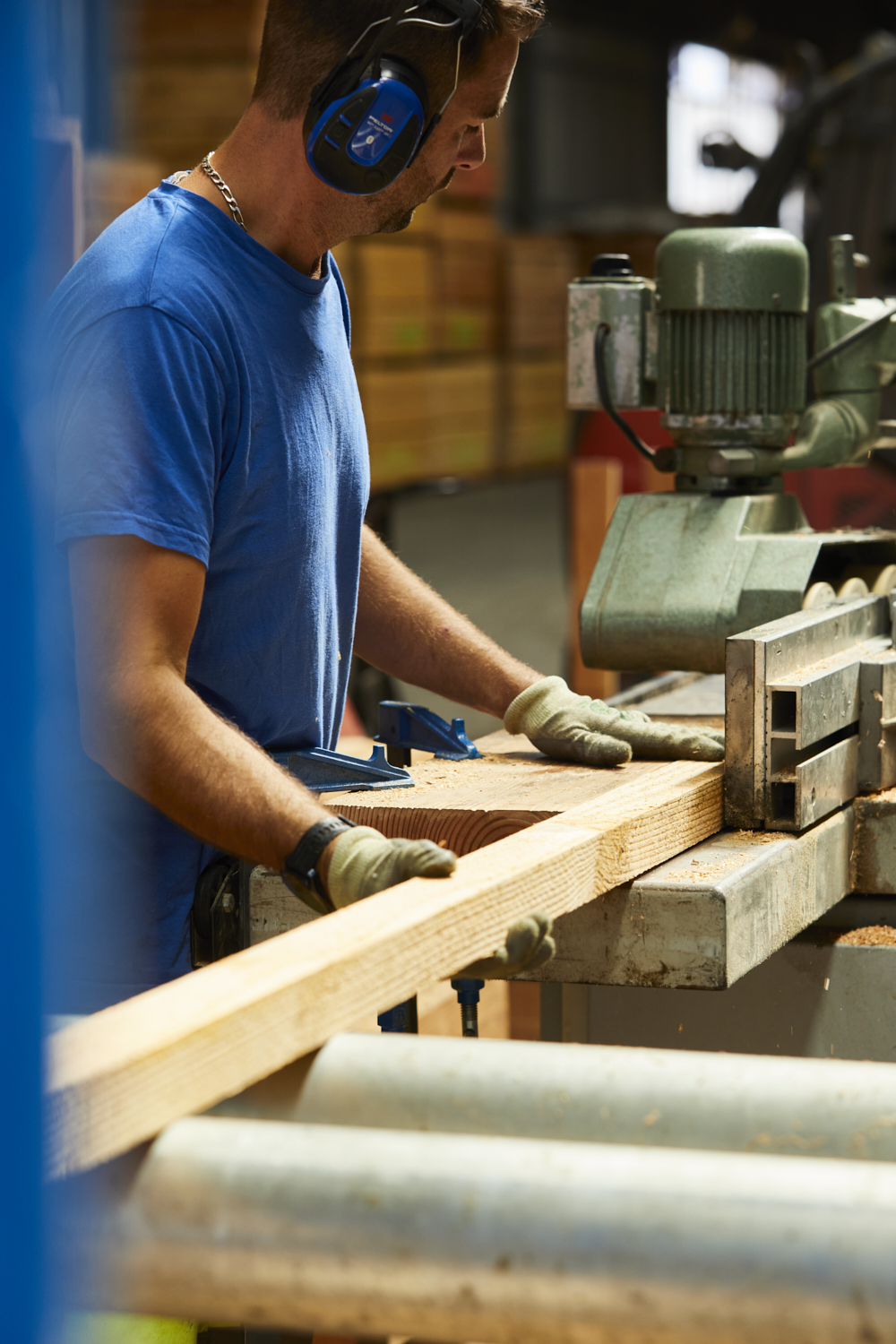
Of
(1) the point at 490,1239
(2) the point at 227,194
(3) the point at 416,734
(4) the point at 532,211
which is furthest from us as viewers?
(4) the point at 532,211

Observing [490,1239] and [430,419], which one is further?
[430,419]

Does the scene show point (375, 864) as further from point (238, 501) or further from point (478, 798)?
point (238, 501)

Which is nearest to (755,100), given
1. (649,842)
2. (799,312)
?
(799,312)

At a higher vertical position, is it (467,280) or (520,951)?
(467,280)

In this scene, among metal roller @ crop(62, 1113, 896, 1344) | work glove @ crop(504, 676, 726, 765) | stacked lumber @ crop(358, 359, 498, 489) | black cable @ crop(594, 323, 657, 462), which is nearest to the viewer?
metal roller @ crop(62, 1113, 896, 1344)


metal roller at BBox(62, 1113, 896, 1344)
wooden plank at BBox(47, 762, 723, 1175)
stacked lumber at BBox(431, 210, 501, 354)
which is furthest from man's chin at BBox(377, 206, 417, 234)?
stacked lumber at BBox(431, 210, 501, 354)

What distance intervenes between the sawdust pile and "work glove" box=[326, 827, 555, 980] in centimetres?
64

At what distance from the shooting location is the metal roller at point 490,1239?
2.25ft

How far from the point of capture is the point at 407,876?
48.4 inches

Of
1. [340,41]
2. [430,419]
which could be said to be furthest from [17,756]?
[430,419]

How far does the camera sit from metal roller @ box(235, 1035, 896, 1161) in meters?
0.84

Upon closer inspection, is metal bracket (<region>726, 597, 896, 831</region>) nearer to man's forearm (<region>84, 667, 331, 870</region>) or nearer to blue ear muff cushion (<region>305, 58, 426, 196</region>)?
man's forearm (<region>84, 667, 331, 870</region>)

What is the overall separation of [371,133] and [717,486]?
0.84 metres

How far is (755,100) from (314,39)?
1483cm
